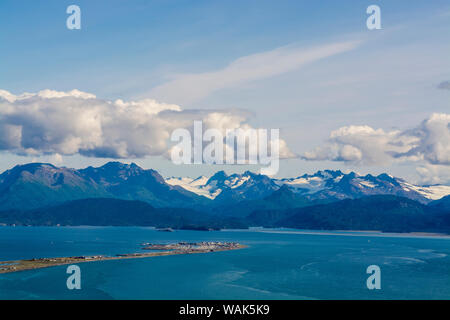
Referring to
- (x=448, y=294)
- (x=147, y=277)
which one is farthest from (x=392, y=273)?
(x=147, y=277)

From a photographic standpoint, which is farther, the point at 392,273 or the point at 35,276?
the point at 392,273
